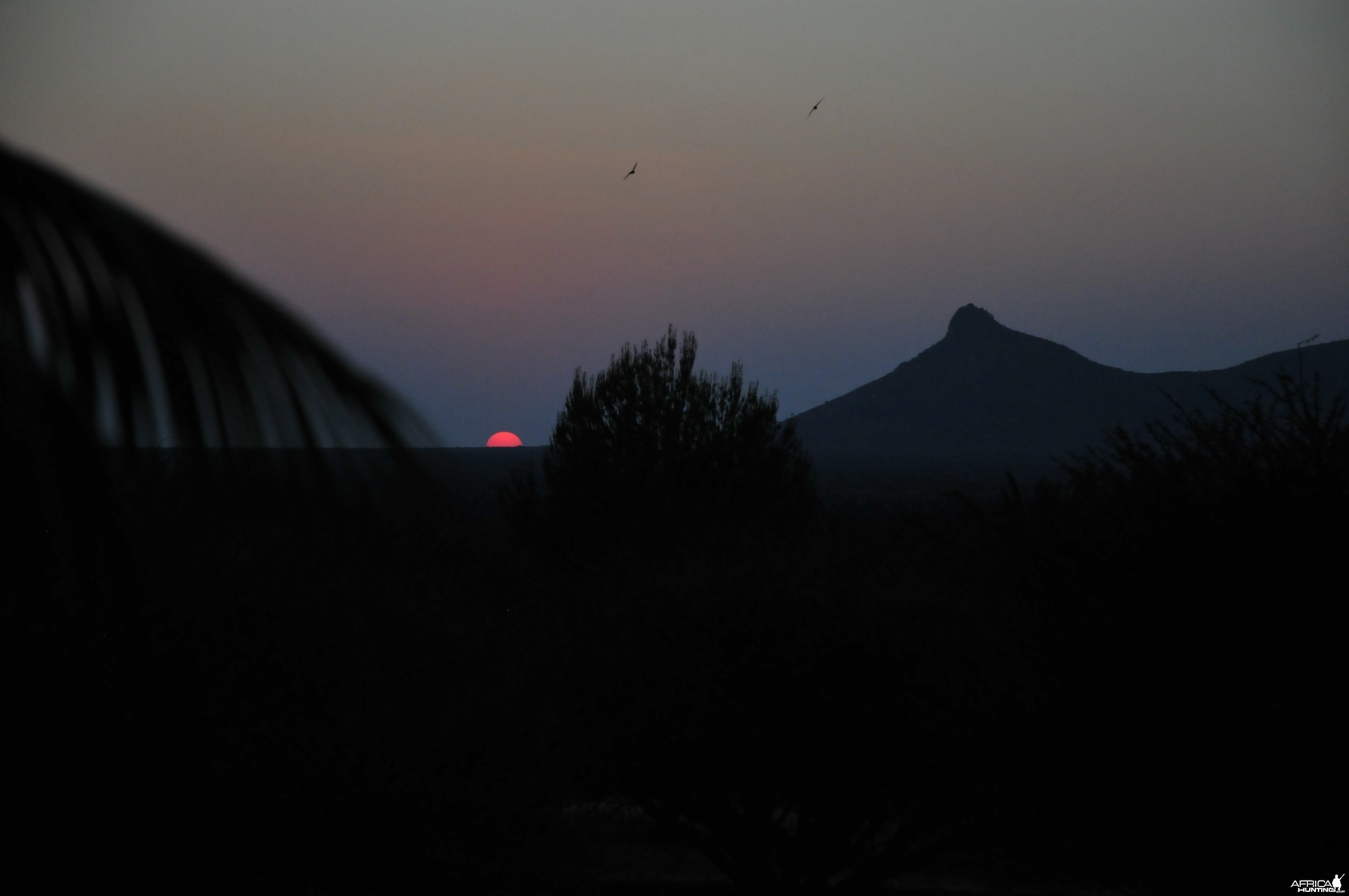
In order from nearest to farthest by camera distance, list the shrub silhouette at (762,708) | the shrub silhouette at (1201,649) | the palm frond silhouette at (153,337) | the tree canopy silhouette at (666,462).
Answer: the palm frond silhouette at (153,337) < the shrub silhouette at (1201,649) < the shrub silhouette at (762,708) < the tree canopy silhouette at (666,462)

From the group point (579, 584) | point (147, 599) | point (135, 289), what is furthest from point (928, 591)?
point (135, 289)

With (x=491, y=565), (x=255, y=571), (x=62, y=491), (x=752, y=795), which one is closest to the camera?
(x=62, y=491)

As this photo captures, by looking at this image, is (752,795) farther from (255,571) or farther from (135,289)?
(135,289)

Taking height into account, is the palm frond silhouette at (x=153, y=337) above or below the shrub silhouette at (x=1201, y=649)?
above

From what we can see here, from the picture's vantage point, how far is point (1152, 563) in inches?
543

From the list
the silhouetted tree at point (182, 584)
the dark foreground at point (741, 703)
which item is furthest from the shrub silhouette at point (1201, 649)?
the silhouetted tree at point (182, 584)

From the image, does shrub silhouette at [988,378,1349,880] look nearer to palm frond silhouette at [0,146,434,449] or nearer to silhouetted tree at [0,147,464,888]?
silhouetted tree at [0,147,464,888]

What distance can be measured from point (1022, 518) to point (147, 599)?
1239 centimetres

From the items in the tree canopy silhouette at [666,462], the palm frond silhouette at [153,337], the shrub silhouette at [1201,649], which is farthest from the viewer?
the tree canopy silhouette at [666,462]

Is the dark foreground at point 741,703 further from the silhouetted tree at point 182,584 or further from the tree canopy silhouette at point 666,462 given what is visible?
the tree canopy silhouette at point 666,462

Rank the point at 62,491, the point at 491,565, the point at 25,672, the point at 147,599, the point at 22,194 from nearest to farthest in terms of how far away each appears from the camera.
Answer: the point at 62,491 < the point at 22,194 < the point at 25,672 < the point at 147,599 < the point at 491,565

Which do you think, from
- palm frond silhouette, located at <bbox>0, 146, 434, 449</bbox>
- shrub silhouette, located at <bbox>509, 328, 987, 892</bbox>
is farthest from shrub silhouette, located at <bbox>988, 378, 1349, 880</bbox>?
palm frond silhouette, located at <bbox>0, 146, 434, 449</bbox>

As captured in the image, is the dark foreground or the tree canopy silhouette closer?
the dark foreground

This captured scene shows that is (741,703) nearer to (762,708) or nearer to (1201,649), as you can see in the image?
(762,708)
